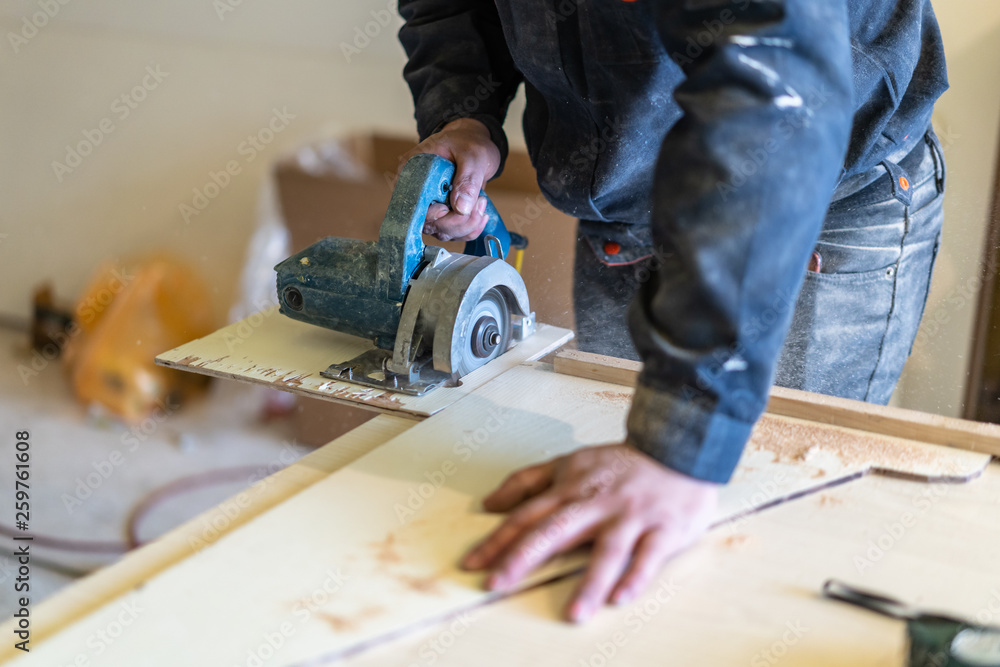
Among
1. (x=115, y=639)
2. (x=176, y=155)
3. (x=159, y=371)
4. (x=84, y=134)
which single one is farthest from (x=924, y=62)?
(x=84, y=134)

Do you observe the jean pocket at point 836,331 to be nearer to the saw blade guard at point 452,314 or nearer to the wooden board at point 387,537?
the wooden board at point 387,537

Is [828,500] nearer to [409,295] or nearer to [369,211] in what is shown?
[409,295]

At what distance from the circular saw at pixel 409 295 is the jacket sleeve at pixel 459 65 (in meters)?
0.26

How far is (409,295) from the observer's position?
4.70 feet

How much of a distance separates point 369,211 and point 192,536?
2.23 m

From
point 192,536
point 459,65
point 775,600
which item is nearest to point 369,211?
point 459,65

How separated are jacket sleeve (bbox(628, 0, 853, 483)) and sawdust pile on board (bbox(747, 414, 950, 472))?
0.29 m

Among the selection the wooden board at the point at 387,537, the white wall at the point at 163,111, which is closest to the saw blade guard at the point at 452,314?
the wooden board at the point at 387,537

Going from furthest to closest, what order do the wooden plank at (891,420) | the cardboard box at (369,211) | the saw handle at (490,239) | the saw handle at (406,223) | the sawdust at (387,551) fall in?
the cardboard box at (369,211) < the saw handle at (490,239) < the saw handle at (406,223) < the wooden plank at (891,420) < the sawdust at (387,551)

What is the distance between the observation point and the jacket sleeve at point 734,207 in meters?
0.84

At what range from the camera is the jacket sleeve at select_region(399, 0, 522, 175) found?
1716mm

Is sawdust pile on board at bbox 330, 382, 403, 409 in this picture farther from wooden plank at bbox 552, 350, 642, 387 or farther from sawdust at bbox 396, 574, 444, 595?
sawdust at bbox 396, 574, 444, 595

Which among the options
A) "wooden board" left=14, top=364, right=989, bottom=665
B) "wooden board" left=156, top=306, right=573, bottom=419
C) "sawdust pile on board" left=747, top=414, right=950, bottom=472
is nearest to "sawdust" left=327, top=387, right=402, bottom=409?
"wooden board" left=156, top=306, right=573, bottom=419

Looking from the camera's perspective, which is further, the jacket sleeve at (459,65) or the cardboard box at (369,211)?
the cardboard box at (369,211)
